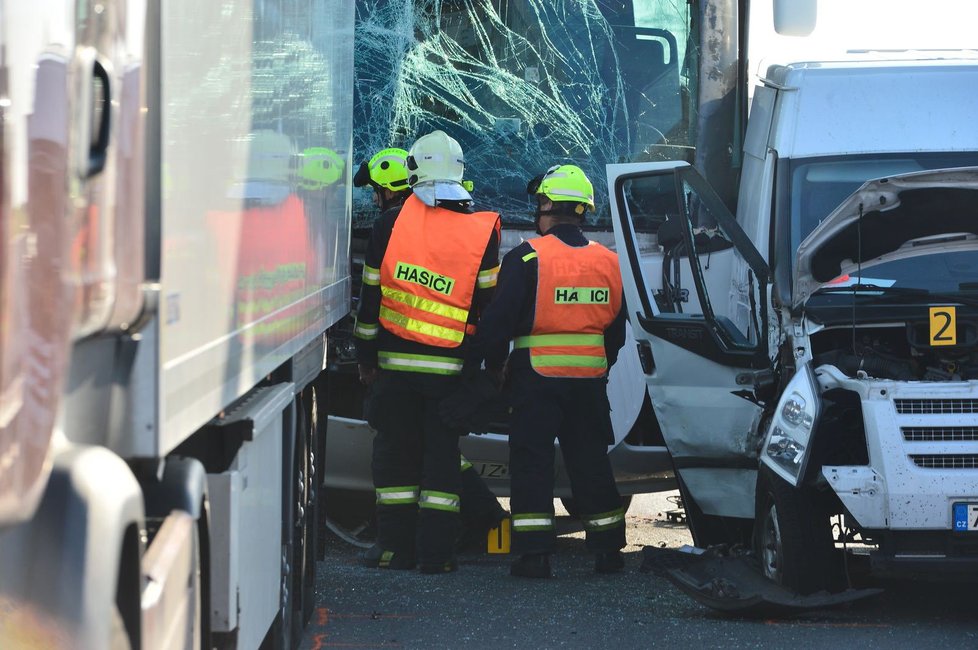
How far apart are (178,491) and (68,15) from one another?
1.02 meters

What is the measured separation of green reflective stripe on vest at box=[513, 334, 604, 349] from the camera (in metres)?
7.64

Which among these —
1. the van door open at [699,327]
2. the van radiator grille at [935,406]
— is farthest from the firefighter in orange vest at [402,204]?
the van radiator grille at [935,406]

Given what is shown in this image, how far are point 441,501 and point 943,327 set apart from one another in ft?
8.25

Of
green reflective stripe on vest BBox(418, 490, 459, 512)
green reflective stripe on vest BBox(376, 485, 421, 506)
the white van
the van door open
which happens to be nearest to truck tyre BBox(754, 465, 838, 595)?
the white van

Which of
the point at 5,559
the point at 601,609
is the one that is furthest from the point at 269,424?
the point at 601,609

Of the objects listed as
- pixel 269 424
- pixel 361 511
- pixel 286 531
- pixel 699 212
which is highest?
pixel 699 212

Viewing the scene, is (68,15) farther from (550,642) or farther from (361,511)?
Answer: (361,511)

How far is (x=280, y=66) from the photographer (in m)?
4.28

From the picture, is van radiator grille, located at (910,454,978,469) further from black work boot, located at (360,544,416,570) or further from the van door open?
black work boot, located at (360,544,416,570)

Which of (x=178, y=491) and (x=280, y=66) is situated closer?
(x=178, y=491)

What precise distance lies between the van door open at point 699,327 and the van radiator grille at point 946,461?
44.2 inches

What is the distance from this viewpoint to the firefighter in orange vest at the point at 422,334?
750cm

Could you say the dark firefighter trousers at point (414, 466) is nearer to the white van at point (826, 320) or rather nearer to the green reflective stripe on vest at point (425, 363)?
the green reflective stripe on vest at point (425, 363)

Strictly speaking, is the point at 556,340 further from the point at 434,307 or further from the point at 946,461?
the point at 946,461
